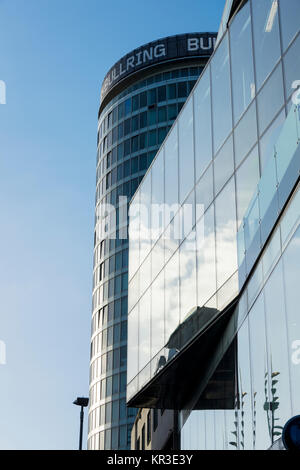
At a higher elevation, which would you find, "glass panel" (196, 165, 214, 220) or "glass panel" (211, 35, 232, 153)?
"glass panel" (211, 35, 232, 153)

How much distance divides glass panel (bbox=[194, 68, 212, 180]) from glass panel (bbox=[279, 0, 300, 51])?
630 centimetres

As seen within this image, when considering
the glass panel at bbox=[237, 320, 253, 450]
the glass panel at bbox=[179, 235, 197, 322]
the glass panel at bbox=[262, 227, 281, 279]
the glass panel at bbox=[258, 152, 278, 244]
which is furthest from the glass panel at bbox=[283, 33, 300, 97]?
the glass panel at bbox=[179, 235, 197, 322]

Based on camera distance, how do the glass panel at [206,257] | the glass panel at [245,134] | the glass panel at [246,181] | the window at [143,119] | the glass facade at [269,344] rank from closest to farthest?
1. the glass facade at [269,344]
2. the glass panel at [246,181]
3. the glass panel at [245,134]
4. the glass panel at [206,257]
5. the window at [143,119]

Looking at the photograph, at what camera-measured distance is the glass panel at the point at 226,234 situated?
67.4 feet

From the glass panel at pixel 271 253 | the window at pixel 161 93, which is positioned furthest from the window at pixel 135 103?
the glass panel at pixel 271 253

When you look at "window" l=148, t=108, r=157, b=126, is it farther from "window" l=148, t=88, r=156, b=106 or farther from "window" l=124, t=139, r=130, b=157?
"window" l=124, t=139, r=130, b=157

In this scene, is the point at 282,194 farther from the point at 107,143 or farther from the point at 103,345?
the point at 107,143

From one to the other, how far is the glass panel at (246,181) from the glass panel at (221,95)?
213cm

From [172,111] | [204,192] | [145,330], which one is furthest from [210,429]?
[172,111]

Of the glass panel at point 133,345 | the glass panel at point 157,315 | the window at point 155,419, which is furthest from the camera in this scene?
the window at point 155,419

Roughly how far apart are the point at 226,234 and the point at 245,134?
2863mm

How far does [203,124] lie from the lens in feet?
80.4

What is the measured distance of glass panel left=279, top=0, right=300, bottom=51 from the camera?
55.2 feet

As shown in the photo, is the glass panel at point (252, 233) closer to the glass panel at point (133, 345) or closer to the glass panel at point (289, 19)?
the glass panel at point (289, 19)
